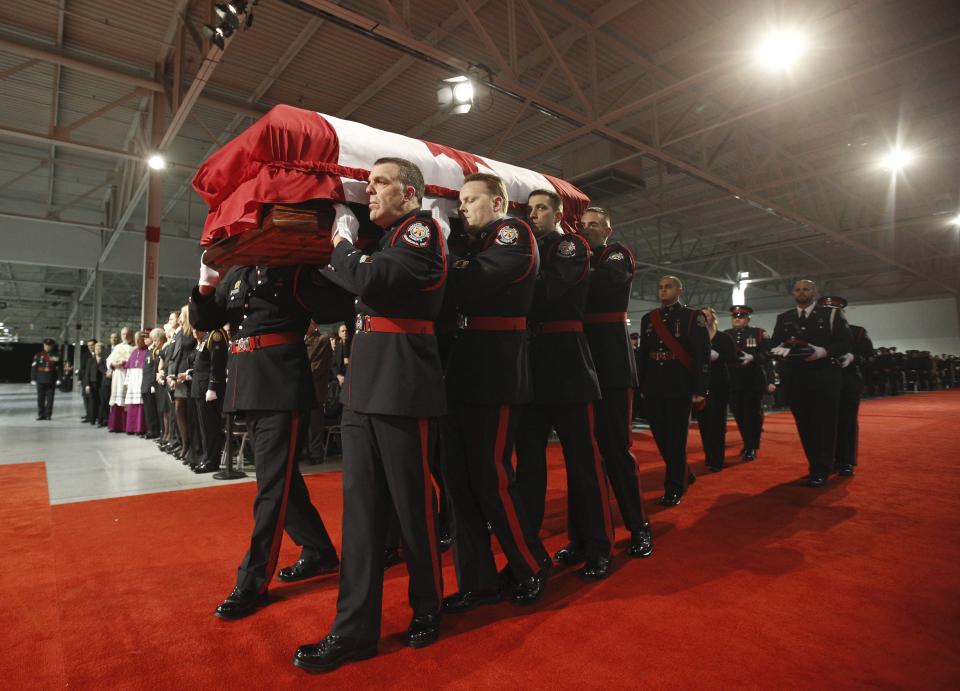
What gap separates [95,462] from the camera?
5.47m

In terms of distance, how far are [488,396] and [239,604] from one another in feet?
3.73

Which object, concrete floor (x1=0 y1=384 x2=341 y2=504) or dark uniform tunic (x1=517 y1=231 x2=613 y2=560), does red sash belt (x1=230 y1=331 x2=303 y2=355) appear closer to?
dark uniform tunic (x1=517 y1=231 x2=613 y2=560)

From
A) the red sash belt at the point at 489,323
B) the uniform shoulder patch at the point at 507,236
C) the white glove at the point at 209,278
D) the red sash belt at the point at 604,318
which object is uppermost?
the uniform shoulder patch at the point at 507,236

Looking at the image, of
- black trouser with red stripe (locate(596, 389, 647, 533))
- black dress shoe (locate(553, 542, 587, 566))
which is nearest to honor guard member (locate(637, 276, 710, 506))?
black trouser with red stripe (locate(596, 389, 647, 533))

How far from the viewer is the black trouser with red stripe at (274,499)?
7.07 ft

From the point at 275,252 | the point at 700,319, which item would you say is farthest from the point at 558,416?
the point at 700,319

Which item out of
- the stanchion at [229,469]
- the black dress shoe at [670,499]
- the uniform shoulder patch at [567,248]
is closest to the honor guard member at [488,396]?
the uniform shoulder patch at [567,248]

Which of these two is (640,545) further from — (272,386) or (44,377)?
(44,377)

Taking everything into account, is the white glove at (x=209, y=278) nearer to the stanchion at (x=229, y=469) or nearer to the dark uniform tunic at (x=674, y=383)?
the stanchion at (x=229, y=469)

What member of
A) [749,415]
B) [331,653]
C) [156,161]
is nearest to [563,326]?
[331,653]

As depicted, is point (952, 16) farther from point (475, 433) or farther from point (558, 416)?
point (475, 433)

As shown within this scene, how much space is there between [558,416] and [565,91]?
7.28 m

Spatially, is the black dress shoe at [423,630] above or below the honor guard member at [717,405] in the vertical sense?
below

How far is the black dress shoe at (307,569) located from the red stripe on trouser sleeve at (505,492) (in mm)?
894
